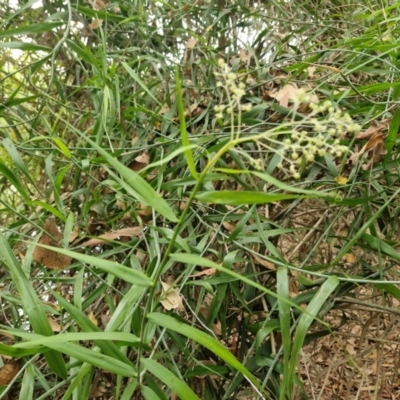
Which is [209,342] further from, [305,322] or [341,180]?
[341,180]

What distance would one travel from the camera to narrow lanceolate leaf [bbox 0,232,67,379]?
0.43 metres

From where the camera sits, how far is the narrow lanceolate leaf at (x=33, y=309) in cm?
43

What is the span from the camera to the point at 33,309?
0.44 metres

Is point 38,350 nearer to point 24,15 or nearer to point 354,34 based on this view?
point 354,34

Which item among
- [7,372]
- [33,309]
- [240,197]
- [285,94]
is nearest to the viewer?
[240,197]

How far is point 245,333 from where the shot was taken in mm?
658

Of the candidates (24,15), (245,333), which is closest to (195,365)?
(245,333)

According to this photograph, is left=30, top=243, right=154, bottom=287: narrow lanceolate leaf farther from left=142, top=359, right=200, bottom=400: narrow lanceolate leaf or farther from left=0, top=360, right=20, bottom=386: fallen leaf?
left=0, top=360, right=20, bottom=386: fallen leaf

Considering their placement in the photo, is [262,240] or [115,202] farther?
[115,202]

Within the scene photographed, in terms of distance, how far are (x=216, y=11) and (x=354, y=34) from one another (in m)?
0.28

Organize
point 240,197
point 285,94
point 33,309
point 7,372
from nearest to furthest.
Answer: point 240,197, point 33,309, point 7,372, point 285,94

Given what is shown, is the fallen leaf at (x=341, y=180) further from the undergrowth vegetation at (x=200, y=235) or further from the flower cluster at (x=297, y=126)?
the flower cluster at (x=297, y=126)

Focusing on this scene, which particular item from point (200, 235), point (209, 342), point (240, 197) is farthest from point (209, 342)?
point (200, 235)

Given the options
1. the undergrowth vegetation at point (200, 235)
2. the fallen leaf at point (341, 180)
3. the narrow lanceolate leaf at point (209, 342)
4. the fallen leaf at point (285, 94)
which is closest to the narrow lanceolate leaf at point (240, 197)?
the undergrowth vegetation at point (200, 235)
